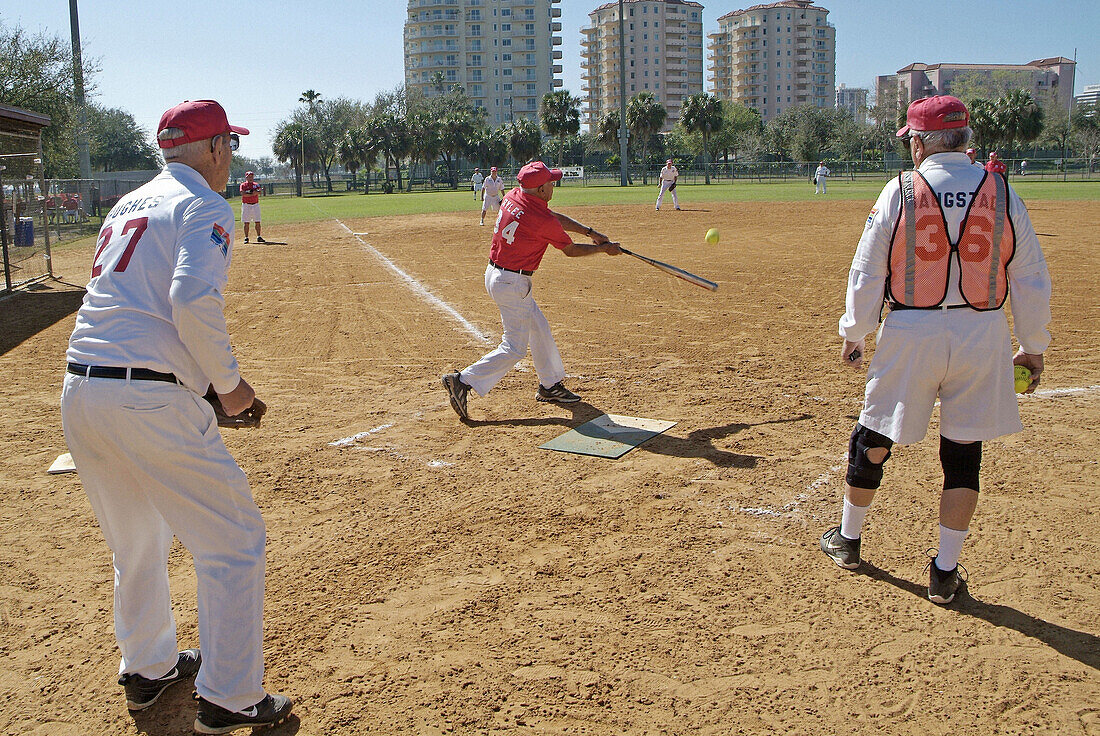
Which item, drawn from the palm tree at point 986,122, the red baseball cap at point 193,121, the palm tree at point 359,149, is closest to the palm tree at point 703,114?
the palm tree at point 986,122

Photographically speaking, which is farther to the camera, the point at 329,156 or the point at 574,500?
the point at 329,156

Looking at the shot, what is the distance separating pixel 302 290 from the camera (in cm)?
1500

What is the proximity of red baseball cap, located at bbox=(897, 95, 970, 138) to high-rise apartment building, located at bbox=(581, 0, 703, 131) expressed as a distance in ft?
548

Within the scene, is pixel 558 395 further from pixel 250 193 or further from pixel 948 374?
pixel 250 193

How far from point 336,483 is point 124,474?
281 cm

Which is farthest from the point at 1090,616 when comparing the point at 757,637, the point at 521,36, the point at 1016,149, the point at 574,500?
the point at 521,36

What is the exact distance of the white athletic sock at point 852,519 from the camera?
14.1 feet

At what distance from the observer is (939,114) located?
384 cm

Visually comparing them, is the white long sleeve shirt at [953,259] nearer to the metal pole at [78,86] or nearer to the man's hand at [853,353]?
the man's hand at [853,353]

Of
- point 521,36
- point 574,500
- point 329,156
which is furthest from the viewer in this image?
point 521,36

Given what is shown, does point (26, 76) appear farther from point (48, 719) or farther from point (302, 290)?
point (48, 719)

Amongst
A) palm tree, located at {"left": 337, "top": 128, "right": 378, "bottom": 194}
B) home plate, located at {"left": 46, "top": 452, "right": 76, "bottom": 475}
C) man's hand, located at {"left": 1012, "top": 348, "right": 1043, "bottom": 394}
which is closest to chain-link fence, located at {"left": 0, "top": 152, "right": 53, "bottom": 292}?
home plate, located at {"left": 46, "top": 452, "right": 76, "bottom": 475}

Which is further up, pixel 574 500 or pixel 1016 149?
pixel 1016 149

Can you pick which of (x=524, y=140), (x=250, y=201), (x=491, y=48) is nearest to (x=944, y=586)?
(x=250, y=201)
